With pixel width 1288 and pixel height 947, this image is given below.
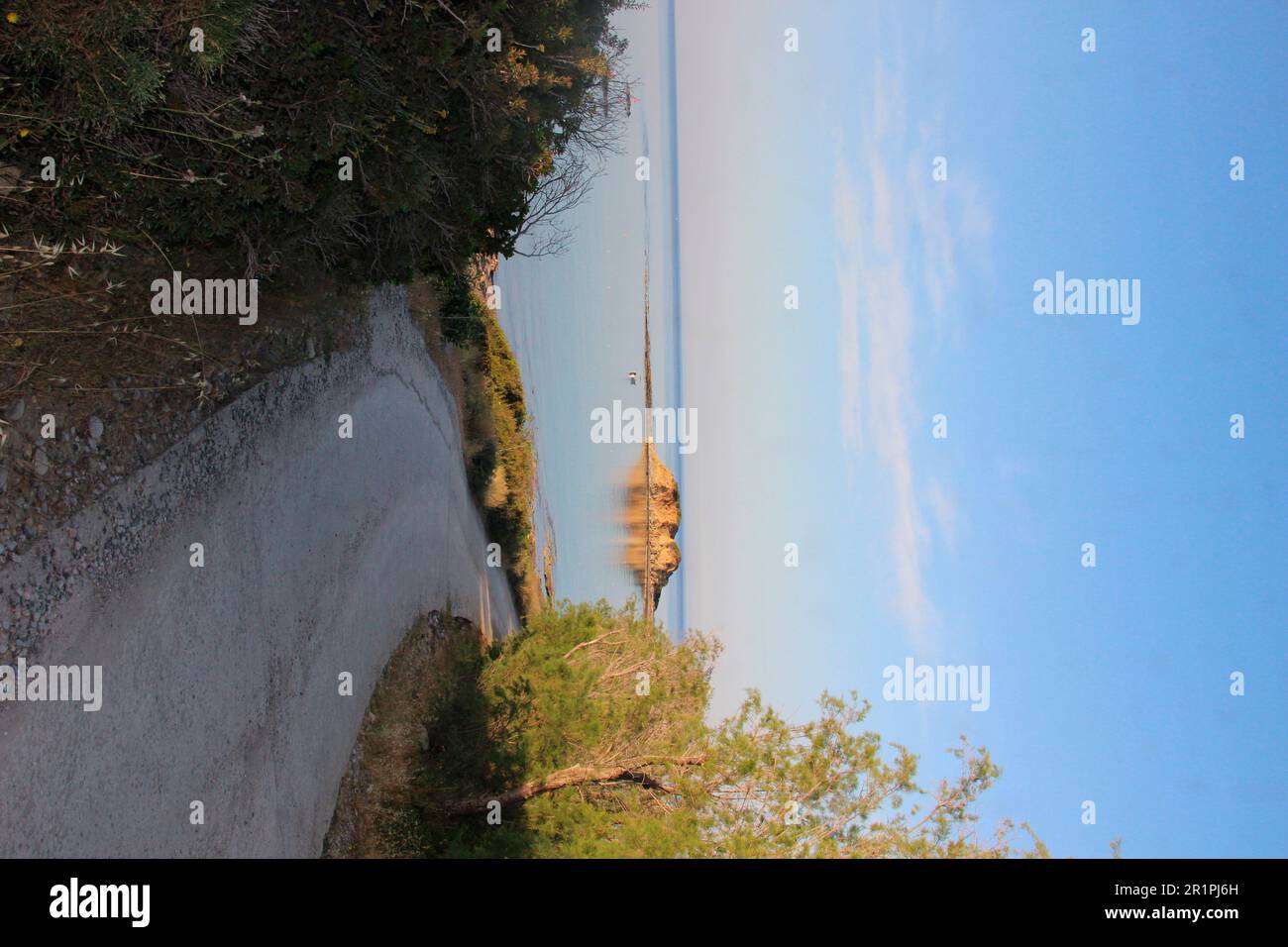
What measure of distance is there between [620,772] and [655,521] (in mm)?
15424

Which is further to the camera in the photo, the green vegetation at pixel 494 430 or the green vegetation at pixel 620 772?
the green vegetation at pixel 494 430

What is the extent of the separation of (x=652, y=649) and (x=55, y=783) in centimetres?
814

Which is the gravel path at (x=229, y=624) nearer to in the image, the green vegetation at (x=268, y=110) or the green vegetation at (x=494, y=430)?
the green vegetation at (x=268, y=110)

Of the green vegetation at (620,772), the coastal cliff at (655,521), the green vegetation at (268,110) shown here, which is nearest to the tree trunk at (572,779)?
the green vegetation at (620,772)

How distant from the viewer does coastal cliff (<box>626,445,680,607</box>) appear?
972 inches

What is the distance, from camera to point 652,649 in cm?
1223

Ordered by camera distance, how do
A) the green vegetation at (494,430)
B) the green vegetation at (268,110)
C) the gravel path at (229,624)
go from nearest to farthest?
the green vegetation at (268,110) → the gravel path at (229,624) → the green vegetation at (494,430)

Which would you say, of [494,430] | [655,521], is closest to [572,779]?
[494,430]

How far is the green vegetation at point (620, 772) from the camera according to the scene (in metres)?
8.78

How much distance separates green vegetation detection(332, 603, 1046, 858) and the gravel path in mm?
1361

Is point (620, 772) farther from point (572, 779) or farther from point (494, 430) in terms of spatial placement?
point (494, 430)

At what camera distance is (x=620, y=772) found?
10.2m

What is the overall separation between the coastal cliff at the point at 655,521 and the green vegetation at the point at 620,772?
12480 mm
